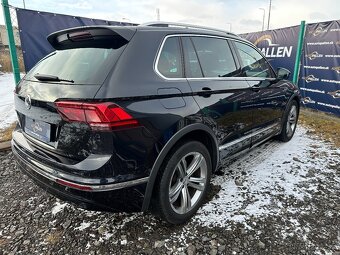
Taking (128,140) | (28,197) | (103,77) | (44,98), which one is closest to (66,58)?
→ (44,98)

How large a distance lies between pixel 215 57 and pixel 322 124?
441 centimetres

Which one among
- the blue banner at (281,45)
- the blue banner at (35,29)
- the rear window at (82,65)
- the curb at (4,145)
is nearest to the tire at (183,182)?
the rear window at (82,65)

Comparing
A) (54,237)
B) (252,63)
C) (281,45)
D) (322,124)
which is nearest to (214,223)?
(54,237)

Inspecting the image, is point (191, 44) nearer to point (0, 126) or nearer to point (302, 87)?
point (0, 126)

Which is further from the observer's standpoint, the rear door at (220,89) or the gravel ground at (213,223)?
the rear door at (220,89)

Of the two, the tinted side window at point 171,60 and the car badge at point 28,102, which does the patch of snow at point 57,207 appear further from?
the tinted side window at point 171,60

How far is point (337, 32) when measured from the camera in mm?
6504

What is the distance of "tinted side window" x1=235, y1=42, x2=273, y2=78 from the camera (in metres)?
3.42

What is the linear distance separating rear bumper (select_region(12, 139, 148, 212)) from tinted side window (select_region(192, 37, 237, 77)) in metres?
1.37

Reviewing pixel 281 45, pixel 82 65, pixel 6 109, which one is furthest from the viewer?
pixel 281 45

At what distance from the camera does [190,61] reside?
258 cm

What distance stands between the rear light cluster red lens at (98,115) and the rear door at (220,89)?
0.85 metres

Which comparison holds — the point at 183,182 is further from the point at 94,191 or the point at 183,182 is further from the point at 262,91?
the point at 262,91

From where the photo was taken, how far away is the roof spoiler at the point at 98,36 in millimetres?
2115
